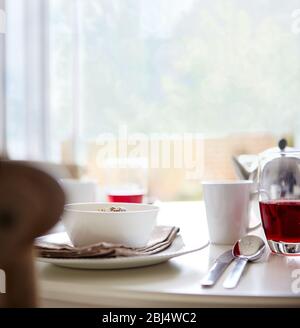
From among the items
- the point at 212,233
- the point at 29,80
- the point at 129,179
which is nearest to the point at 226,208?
the point at 212,233

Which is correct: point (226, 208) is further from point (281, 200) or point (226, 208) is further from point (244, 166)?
point (244, 166)

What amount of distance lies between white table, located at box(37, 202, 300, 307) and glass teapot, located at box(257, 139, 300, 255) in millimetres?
31

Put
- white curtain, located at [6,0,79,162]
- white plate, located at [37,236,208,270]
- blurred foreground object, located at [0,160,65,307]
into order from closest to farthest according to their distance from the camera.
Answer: blurred foreground object, located at [0,160,65,307] < white plate, located at [37,236,208,270] < white curtain, located at [6,0,79,162]

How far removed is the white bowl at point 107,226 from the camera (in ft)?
2.19

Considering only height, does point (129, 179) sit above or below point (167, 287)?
below

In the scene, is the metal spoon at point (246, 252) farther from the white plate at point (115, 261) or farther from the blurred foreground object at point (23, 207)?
the blurred foreground object at point (23, 207)

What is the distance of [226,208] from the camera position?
864 mm

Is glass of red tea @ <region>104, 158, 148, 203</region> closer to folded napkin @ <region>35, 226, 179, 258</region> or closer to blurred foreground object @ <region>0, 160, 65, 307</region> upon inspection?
folded napkin @ <region>35, 226, 179, 258</region>

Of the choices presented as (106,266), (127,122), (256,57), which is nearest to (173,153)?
(127,122)

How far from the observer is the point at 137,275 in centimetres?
62

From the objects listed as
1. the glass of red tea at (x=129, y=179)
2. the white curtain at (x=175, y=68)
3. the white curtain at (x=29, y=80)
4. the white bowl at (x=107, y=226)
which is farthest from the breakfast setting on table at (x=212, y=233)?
the white curtain at (x=175, y=68)

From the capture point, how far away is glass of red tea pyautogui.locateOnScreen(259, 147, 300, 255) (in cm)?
72

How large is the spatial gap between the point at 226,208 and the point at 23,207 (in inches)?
24.5

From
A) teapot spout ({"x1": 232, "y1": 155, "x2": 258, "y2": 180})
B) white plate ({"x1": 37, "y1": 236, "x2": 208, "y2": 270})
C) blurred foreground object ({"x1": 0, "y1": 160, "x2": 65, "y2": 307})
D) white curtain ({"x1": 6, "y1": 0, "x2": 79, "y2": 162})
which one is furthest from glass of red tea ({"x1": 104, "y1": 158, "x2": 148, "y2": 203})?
blurred foreground object ({"x1": 0, "y1": 160, "x2": 65, "y2": 307})
